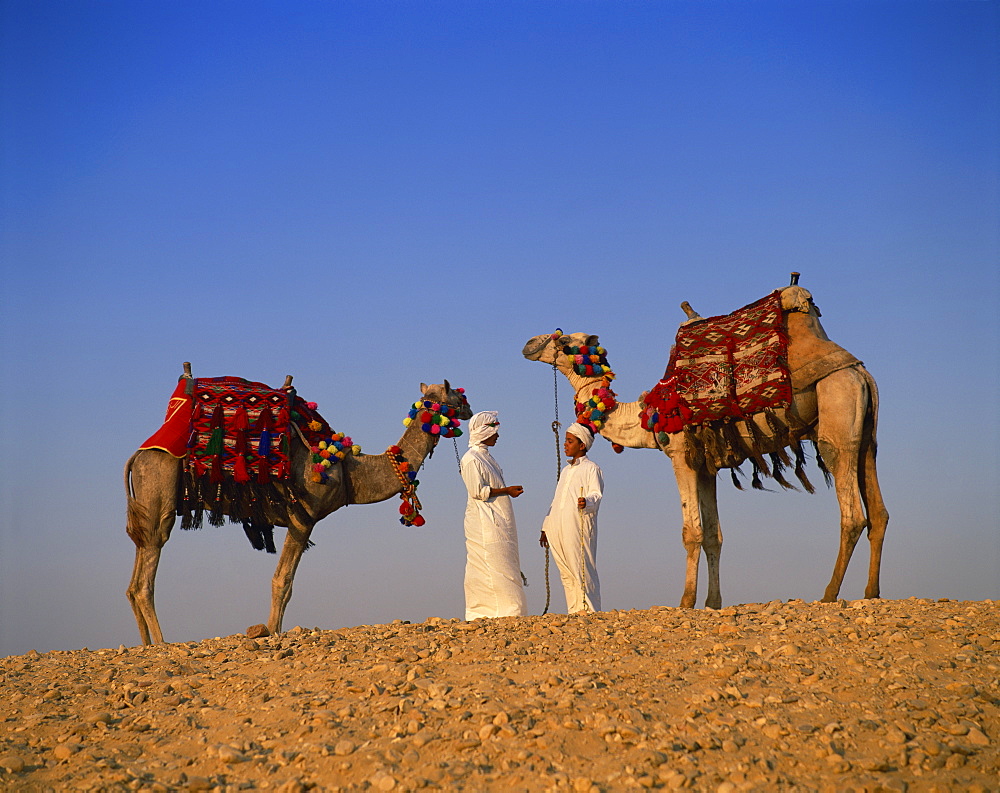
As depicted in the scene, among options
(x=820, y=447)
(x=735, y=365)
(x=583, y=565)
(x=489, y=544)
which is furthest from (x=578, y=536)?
(x=820, y=447)

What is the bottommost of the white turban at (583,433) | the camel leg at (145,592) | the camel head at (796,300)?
the camel leg at (145,592)

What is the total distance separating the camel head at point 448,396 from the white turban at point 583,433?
185cm

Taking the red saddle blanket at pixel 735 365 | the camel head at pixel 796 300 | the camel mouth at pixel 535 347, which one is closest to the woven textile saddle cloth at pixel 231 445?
the camel mouth at pixel 535 347

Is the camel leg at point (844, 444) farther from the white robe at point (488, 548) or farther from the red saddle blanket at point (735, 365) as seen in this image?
the white robe at point (488, 548)

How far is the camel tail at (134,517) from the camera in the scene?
1151 cm

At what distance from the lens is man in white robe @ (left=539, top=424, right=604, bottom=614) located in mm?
10914

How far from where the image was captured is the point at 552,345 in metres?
12.4

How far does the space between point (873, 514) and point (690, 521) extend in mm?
1750

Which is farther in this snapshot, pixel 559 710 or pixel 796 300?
pixel 796 300

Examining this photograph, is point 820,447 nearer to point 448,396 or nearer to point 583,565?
point 583,565

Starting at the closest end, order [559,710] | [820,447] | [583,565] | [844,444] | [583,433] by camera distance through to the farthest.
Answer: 1. [559,710]
2. [844,444]
3. [820,447]
4. [583,565]
5. [583,433]

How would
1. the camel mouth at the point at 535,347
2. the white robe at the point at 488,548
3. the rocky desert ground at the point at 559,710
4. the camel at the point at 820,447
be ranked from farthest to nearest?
the camel mouth at the point at 535,347, the white robe at the point at 488,548, the camel at the point at 820,447, the rocky desert ground at the point at 559,710

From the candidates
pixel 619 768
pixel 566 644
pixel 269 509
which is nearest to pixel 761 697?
pixel 619 768

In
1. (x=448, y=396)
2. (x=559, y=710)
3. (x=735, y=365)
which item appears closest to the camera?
(x=559, y=710)
